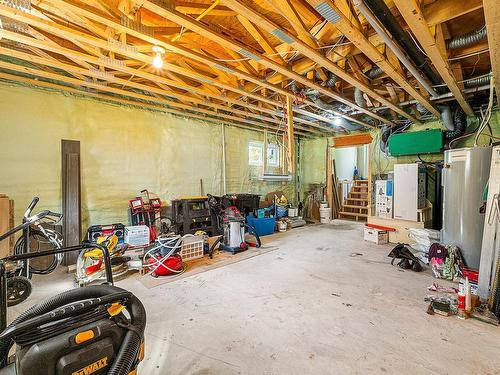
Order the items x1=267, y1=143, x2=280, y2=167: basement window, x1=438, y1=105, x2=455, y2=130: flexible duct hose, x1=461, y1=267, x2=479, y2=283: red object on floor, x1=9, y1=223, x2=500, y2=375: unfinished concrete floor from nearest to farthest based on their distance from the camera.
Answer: x1=9, y1=223, x2=500, y2=375: unfinished concrete floor < x1=461, y1=267, x2=479, y2=283: red object on floor < x1=438, y1=105, x2=455, y2=130: flexible duct hose < x1=267, y1=143, x2=280, y2=167: basement window

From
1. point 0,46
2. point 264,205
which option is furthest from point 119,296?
point 264,205

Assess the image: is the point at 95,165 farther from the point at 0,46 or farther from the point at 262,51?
the point at 262,51

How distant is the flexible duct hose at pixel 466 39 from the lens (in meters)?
2.22

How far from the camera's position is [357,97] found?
12.3 feet

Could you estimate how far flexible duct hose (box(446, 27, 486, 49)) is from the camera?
2225 mm

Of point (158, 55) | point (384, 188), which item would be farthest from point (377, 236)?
point (158, 55)

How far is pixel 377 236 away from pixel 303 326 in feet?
A: 10.7

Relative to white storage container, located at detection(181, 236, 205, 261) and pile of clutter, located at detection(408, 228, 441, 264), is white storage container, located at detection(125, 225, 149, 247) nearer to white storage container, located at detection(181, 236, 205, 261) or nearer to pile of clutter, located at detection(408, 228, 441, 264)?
white storage container, located at detection(181, 236, 205, 261)

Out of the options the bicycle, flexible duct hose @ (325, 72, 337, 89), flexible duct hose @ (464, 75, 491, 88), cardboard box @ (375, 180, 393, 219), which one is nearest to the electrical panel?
cardboard box @ (375, 180, 393, 219)

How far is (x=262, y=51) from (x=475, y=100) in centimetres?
412

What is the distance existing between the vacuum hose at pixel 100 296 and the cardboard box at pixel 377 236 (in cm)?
455

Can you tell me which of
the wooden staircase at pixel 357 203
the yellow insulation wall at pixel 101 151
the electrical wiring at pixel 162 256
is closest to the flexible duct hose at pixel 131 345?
the electrical wiring at pixel 162 256

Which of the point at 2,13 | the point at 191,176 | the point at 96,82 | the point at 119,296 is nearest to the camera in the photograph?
the point at 119,296

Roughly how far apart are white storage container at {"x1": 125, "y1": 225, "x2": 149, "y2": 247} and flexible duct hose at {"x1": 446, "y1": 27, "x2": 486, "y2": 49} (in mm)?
4533
